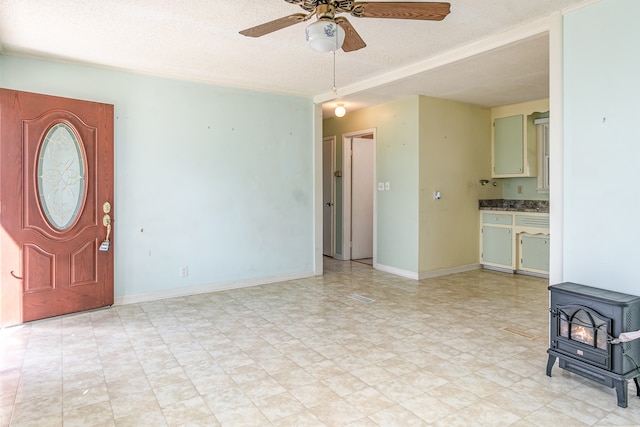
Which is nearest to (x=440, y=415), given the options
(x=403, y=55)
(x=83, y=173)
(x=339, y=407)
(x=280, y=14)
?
(x=339, y=407)

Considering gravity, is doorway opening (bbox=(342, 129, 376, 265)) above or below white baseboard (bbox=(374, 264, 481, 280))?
above

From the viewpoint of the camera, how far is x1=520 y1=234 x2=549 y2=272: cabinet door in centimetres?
548

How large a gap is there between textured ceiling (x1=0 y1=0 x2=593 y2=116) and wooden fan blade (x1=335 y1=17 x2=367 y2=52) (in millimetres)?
481

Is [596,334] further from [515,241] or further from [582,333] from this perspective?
[515,241]

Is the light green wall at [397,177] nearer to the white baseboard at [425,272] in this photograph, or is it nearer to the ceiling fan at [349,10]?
the white baseboard at [425,272]

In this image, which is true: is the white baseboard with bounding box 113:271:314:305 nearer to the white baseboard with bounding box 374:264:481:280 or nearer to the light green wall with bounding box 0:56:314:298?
the light green wall with bounding box 0:56:314:298

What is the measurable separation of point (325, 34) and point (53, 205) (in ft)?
10.6

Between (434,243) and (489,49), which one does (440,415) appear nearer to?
(489,49)

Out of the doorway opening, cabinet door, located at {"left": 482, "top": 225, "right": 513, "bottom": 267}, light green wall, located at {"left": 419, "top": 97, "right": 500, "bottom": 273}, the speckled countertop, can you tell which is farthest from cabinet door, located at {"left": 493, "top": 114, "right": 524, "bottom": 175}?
the doorway opening

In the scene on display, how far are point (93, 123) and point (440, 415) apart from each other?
397 centimetres

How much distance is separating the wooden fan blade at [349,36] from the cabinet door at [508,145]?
4.19m

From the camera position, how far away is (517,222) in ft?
18.9

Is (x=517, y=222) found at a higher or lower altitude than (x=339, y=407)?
higher

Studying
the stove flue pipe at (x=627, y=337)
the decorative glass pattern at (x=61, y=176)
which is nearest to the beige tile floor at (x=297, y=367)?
the stove flue pipe at (x=627, y=337)
